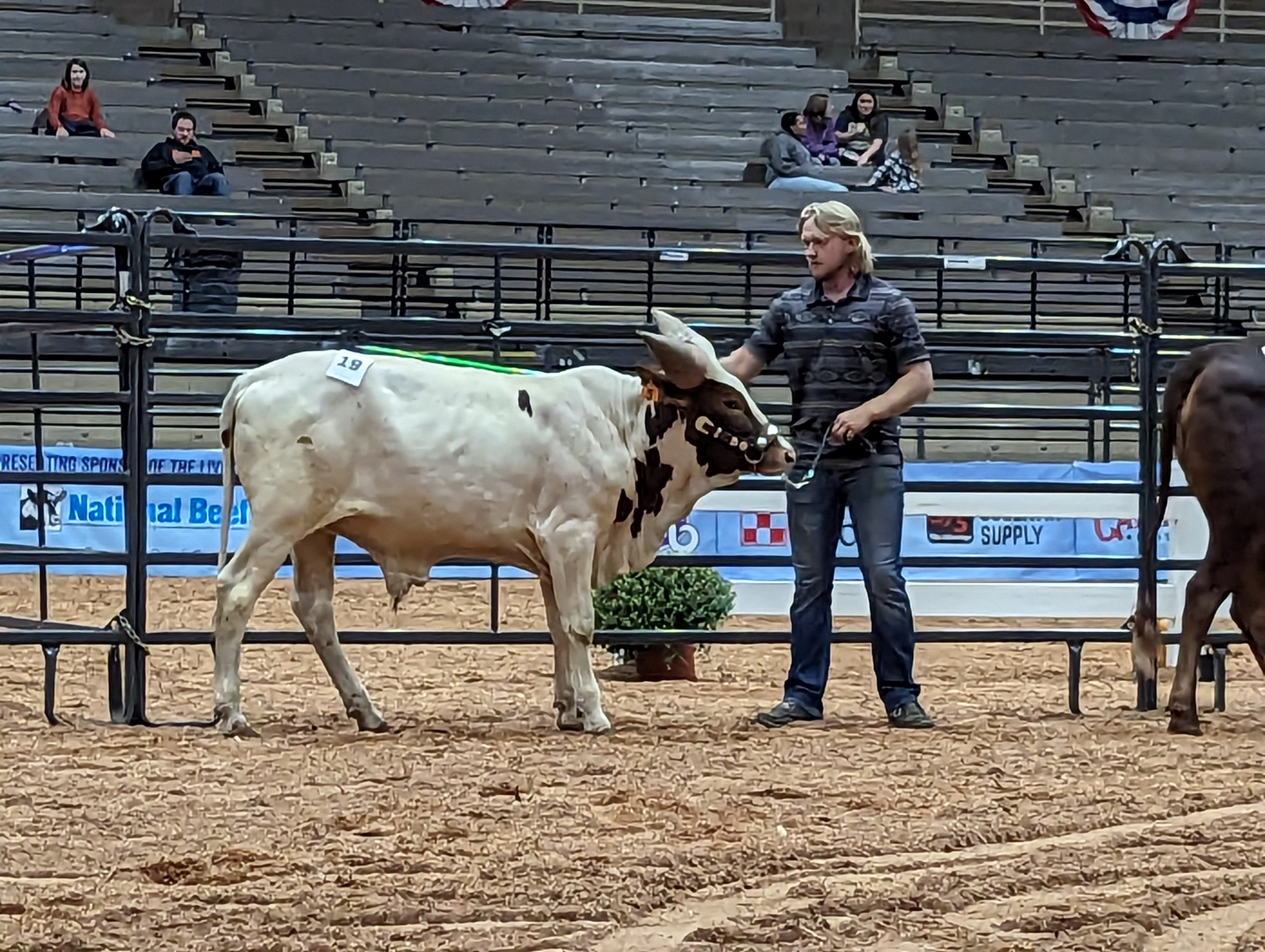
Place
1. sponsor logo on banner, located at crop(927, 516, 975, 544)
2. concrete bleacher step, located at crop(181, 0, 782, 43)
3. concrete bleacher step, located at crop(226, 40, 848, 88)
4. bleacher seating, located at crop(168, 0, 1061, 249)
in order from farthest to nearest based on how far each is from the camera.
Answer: concrete bleacher step, located at crop(181, 0, 782, 43), concrete bleacher step, located at crop(226, 40, 848, 88), bleacher seating, located at crop(168, 0, 1061, 249), sponsor logo on banner, located at crop(927, 516, 975, 544)

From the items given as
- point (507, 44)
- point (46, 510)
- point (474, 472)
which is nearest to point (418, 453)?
point (474, 472)

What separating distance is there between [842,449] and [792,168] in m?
12.1

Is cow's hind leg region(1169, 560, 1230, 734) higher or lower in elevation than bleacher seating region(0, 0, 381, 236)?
lower

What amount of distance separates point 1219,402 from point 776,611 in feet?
12.8

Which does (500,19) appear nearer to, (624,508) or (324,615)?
(624,508)

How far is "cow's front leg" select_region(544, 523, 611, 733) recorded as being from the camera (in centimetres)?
710

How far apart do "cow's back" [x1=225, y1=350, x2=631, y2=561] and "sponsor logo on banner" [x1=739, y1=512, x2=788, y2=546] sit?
3240mm

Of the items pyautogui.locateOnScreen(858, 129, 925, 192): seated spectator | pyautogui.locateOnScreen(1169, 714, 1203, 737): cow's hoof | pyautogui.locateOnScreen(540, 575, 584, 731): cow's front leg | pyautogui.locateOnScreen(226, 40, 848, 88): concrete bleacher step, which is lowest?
pyautogui.locateOnScreen(1169, 714, 1203, 737): cow's hoof

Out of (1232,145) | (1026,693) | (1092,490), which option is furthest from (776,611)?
(1232,145)

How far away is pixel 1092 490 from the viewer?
8.46 meters

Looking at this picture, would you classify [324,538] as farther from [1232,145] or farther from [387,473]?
[1232,145]

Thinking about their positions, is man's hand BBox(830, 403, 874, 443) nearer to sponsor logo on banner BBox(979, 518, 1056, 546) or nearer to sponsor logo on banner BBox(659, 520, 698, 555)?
sponsor logo on banner BBox(659, 520, 698, 555)

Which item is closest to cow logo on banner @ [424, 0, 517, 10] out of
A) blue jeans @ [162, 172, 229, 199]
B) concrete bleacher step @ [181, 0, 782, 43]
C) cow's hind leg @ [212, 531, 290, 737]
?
concrete bleacher step @ [181, 0, 782, 43]

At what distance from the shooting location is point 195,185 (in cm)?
1647
